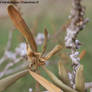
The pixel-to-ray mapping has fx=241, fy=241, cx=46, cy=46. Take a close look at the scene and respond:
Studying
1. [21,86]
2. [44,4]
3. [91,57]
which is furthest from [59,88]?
[44,4]

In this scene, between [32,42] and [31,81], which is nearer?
[32,42]

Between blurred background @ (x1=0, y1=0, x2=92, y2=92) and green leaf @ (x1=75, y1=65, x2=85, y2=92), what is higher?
green leaf @ (x1=75, y1=65, x2=85, y2=92)

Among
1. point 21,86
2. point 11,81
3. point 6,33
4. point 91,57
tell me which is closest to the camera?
point 11,81

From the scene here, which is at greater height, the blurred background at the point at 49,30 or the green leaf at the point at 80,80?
the green leaf at the point at 80,80

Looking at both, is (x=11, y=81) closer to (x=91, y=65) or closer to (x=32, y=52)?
(x=32, y=52)

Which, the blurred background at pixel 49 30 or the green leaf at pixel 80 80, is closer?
the green leaf at pixel 80 80

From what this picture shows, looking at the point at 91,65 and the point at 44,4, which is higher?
the point at 44,4

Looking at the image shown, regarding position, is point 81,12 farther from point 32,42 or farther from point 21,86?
point 21,86

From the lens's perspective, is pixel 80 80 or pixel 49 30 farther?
pixel 49 30

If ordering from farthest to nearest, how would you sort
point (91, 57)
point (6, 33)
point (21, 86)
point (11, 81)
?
point (6, 33) < point (91, 57) < point (21, 86) < point (11, 81)

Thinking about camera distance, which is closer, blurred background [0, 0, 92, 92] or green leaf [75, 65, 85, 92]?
green leaf [75, 65, 85, 92]
